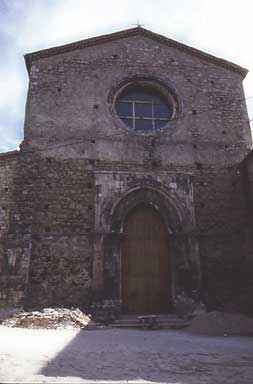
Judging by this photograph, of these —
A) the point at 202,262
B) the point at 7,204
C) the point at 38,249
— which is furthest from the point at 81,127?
the point at 202,262

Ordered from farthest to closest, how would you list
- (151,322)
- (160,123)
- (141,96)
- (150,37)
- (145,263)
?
(150,37)
(141,96)
(160,123)
(145,263)
(151,322)

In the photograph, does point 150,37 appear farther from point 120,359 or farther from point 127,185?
point 120,359

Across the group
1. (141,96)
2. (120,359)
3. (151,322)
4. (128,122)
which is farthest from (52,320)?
(141,96)

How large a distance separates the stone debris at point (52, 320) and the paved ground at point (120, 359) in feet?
3.08

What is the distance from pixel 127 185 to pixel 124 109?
2891mm

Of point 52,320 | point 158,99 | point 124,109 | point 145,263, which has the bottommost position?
point 52,320

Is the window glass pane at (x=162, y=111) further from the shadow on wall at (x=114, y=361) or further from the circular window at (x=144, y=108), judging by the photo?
the shadow on wall at (x=114, y=361)

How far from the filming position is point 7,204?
858 centimetres

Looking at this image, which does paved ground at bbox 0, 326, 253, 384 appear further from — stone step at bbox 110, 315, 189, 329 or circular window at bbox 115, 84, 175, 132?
circular window at bbox 115, 84, 175, 132

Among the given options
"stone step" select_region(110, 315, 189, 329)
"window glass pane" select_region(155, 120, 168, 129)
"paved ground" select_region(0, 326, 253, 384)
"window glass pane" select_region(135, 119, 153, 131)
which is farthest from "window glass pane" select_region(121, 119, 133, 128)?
"paved ground" select_region(0, 326, 253, 384)

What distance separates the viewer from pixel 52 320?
6.65 m

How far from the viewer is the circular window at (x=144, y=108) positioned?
10.5 metres

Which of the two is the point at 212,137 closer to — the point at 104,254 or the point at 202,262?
the point at 202,262

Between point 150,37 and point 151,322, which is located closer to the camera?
point 151,322
